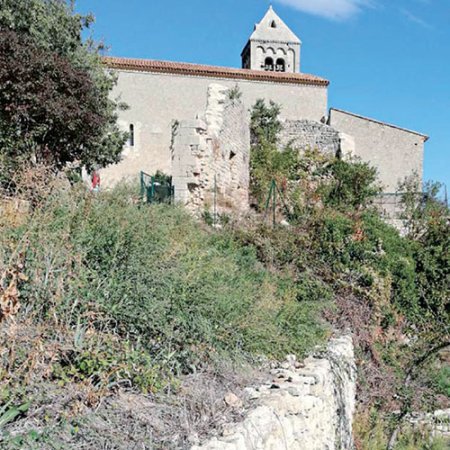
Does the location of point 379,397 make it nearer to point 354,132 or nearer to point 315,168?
point 315,168

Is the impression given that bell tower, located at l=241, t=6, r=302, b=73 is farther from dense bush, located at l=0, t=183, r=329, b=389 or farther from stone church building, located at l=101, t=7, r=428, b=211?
dense bush, located at l=0, t=183, r=329, b=389

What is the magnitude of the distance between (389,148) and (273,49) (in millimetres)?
20131

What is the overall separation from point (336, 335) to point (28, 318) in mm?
4326

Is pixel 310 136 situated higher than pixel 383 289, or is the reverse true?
pixel 310 136

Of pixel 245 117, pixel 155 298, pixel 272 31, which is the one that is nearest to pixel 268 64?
pixel 272 31

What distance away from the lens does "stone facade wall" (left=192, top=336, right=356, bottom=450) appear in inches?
111

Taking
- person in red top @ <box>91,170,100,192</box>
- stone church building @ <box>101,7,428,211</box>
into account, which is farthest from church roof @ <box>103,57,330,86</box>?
person in red top @ <box>91,170,100,192</box>

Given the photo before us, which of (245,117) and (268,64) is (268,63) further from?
(245,117)

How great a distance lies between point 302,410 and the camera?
3.64m

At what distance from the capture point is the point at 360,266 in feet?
28.5

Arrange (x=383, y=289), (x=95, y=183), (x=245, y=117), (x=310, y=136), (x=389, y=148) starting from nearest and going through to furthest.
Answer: (x=383, y=289), (x=95, y=183), (x=245, y=117), (x=310, y=136), (x=389, y=148)

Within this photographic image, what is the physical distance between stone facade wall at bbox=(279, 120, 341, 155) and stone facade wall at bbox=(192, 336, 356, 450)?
13.6m

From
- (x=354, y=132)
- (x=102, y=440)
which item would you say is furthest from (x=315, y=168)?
(x=102, y=440)

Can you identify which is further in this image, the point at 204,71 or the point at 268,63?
the point at 268,63
